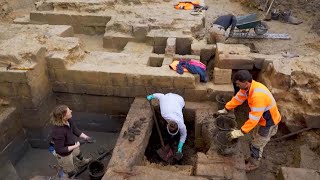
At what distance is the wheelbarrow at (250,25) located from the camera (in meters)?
8.98

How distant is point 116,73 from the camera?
251 inches

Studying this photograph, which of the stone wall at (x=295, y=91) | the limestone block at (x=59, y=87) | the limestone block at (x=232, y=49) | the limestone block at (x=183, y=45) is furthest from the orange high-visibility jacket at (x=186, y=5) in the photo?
the limestone block at (x=59, y=87)

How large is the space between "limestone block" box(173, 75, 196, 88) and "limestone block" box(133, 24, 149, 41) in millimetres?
2283

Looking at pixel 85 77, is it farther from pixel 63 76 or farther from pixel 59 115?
pixel 59 115

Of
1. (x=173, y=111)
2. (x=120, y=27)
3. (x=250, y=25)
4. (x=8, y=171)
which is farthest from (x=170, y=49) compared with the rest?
(x=8, y=171)

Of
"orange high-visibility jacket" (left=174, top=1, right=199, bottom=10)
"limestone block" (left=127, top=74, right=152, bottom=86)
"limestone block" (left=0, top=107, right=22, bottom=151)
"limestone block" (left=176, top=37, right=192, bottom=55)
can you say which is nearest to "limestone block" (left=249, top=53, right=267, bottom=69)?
"limestone block" (left=176, top=37, right=192, bottom=55)

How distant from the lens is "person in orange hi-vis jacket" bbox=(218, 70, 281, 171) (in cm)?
480

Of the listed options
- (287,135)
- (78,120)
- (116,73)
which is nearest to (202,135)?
(287,135)

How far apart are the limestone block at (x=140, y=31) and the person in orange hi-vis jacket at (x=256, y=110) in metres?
3.41

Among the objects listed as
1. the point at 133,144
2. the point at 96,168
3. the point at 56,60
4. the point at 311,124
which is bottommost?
the point at 96,168

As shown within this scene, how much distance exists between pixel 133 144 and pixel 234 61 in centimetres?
293

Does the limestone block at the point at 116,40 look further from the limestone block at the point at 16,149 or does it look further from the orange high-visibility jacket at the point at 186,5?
the limestone block at the point at 16,149

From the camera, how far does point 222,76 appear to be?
6.52 metres

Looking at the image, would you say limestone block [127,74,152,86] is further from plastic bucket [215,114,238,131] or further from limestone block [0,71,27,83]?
limestone block [0,71,27,83]
